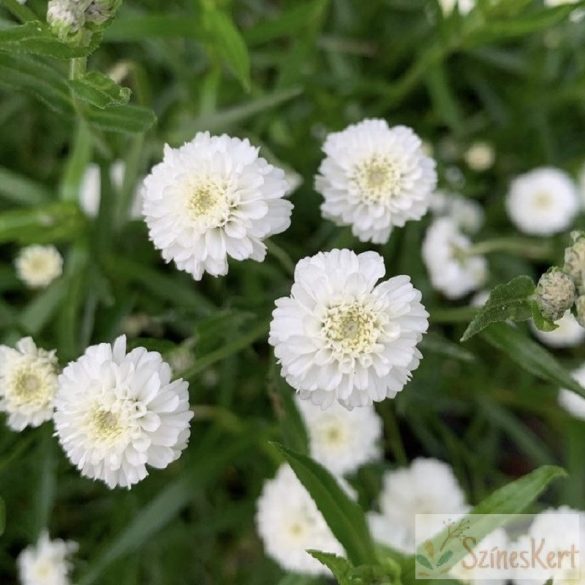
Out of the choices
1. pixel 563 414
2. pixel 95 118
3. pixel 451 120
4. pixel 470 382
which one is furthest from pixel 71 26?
pixel 563 414

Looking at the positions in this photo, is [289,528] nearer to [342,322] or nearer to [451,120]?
[342,322]

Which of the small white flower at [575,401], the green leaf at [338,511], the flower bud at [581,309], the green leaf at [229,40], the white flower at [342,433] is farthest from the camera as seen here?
the small white flower at [575,401]

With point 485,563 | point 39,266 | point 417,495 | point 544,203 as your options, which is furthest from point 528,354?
point 39,266

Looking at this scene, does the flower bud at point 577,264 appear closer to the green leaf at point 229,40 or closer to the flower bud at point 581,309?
the flower bud at point 581,309

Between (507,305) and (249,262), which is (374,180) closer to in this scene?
(507,305)

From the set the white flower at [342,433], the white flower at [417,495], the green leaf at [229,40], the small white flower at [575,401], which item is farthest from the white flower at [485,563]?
the green leaf at [229,40]

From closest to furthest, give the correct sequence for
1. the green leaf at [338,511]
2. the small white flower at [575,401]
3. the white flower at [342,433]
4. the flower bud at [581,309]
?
the flower bud at [581,309] → the green leaf at [338,511] → the white flower at [342,433] → the small white flower at [575,401]

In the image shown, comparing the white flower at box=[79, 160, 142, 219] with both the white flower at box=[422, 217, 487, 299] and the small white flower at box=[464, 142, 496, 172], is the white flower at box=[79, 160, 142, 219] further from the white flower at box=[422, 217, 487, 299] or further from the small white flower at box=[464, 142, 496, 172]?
the small white flower at box=[464, 142, 496, 172]
